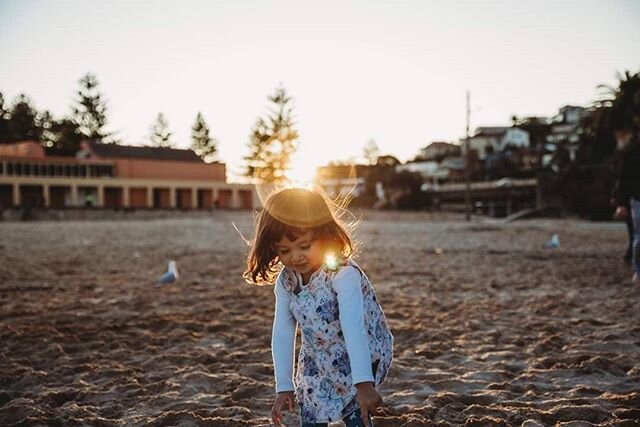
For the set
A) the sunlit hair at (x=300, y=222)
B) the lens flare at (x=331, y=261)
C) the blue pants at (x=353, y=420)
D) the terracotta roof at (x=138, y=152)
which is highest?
the terracotta roof at (x=138, y=152)

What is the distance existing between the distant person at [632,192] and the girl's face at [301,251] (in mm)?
5899

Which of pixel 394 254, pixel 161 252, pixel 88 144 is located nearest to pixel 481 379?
pixel 394 254

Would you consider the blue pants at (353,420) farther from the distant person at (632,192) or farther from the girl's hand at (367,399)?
the distant person at (632,192)

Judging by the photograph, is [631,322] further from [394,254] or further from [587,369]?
[394,254]

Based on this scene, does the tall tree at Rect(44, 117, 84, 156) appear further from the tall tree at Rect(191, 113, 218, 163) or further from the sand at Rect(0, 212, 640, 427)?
the sand at Rect(0, 212, 640, 427)

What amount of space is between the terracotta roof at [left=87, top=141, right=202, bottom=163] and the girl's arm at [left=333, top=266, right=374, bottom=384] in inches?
2013

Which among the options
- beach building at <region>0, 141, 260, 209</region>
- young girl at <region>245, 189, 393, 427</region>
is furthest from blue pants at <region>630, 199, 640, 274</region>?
beach building at <region>0, 141, 260, 209</region>

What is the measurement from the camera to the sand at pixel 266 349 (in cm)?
292

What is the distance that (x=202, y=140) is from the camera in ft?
240

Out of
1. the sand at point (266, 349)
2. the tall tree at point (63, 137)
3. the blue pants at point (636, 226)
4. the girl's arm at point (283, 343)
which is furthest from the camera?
the tall tree at point (63, 137)

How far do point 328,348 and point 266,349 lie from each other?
234cm

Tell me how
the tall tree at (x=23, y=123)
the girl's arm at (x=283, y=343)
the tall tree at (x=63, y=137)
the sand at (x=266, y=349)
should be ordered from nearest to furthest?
the girl's arm at (x=283, y=343)
the sand at (x=266, y=349)
the tall tree at (x=63, y=137)
the tall tree at (x=23, y=123)

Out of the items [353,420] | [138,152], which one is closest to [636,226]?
[353,420]

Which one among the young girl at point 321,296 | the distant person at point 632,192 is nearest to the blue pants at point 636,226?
the distant person at point 632,192
